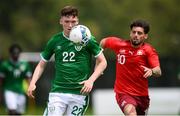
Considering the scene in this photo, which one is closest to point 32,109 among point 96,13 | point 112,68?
point 112,68

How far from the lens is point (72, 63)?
1381 cm

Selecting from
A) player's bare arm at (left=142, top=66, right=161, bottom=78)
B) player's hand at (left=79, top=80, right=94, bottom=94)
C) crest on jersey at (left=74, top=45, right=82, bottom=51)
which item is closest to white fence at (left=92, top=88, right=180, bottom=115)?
player's bare arm at (left=142, top=66, right=161, bottom=78)

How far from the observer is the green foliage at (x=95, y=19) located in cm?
5156

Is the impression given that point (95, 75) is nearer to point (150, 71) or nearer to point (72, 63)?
point (72, 63)

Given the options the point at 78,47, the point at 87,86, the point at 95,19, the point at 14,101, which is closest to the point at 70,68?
the point at 78,47

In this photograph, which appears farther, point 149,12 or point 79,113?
point 149,12

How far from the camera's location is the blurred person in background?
48.5ft

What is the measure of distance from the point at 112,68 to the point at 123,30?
19.5 m

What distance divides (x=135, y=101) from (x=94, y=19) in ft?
123

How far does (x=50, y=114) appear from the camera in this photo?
13.6 m

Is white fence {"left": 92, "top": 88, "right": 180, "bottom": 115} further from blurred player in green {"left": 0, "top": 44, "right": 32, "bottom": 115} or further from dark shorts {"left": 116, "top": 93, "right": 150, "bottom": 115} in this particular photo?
dark shorts {"left": 116, "top": 93, "right": 150, "bottom": 115}

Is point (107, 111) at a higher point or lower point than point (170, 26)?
higher

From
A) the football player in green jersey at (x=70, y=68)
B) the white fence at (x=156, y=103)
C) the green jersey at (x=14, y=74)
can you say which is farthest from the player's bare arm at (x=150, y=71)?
the white fence at (x=156, y=103)

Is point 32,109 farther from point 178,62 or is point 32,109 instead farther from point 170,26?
point 170,26
